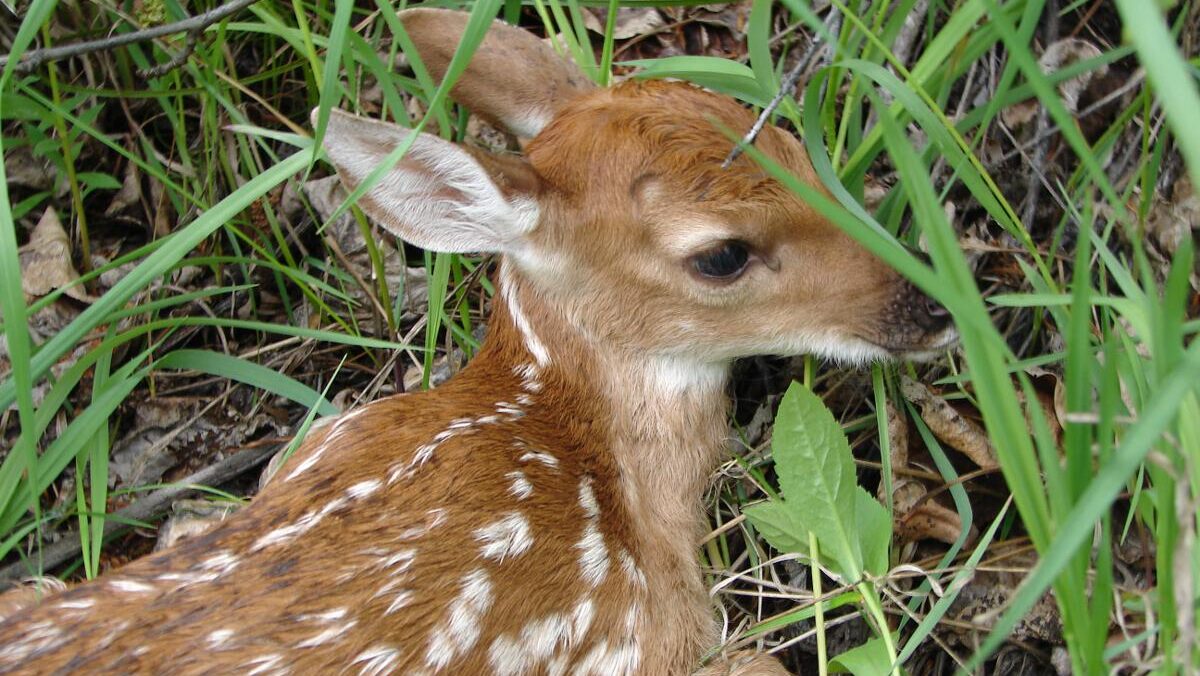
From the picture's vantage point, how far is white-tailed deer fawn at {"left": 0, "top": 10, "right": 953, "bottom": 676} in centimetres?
248

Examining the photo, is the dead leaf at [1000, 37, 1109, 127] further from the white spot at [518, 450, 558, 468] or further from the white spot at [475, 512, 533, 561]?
the white spot at [475, 512, 533, 561]

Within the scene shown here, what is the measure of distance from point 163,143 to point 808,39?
2085 millimetres

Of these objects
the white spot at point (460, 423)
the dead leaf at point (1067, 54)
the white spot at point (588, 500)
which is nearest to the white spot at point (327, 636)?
the white spot at point (460, 423)

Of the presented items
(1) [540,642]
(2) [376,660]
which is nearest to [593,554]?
(1) [540,642]

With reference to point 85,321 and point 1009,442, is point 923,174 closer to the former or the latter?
point 1009,442

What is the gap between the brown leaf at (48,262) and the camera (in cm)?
379

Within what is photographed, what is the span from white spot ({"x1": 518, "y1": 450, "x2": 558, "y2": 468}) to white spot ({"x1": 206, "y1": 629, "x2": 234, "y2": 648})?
783mm

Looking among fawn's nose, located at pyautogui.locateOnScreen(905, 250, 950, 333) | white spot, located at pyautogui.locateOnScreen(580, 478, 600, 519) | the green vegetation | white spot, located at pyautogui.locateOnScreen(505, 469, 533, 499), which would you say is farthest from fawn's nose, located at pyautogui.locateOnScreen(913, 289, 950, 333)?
white spot, located at pyautogui.locateOnScreen(505, 469, 533, 499)

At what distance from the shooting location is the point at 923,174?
1920mm

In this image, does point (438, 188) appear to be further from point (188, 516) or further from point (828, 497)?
point (188, 516)

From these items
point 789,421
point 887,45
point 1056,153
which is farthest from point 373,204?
point 1056,153

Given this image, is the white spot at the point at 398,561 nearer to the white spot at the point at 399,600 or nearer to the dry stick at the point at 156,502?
the white spot at the point at 399,600

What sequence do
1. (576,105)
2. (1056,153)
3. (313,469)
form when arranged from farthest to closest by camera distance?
(1056,153)
(576,105)
(313,469)

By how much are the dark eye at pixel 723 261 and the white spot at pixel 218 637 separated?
126 centimetres
